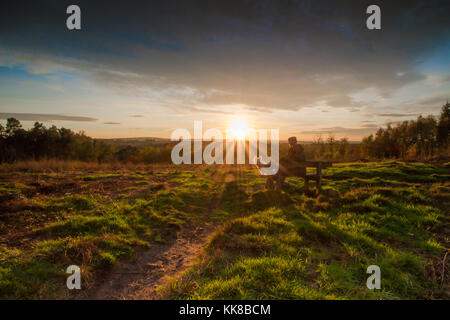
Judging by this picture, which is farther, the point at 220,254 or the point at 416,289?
the point at 220,254

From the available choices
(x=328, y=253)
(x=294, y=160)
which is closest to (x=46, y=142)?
(x=294, y=160)

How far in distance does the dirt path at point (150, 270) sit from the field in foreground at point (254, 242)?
0.21 meters

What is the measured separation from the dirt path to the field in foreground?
0.68 feet

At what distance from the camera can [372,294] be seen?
303cm

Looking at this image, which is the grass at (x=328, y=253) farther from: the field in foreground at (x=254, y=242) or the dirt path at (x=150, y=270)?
the dirt path at (x=150, y=270)

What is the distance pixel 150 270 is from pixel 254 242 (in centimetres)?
225

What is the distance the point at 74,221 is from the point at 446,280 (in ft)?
27.7

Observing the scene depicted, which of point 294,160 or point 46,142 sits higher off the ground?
point 46,142

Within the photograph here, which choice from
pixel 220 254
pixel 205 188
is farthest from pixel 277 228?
pixel 205 188

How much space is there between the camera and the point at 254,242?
4629mm

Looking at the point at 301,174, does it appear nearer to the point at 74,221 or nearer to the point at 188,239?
the point at 188,239

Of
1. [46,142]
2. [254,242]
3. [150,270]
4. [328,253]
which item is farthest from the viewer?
[46,142]

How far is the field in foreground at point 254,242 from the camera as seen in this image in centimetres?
324

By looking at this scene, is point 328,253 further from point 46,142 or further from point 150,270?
point 46,142
